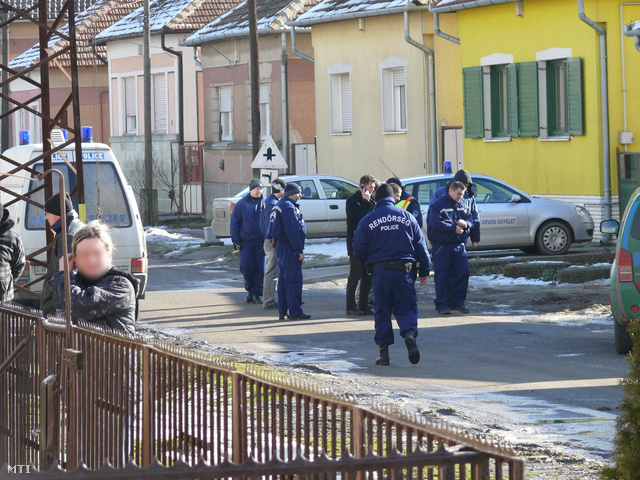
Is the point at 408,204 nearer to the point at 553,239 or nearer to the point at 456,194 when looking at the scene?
the point at 456,194

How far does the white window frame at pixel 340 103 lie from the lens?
96.4 ft

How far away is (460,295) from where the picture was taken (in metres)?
14.5

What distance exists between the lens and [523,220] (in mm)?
19828

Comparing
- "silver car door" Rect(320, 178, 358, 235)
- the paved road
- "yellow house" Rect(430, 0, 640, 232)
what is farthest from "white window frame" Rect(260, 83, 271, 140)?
the paved road

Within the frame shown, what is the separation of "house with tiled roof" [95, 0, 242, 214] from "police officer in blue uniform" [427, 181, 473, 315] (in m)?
22.6

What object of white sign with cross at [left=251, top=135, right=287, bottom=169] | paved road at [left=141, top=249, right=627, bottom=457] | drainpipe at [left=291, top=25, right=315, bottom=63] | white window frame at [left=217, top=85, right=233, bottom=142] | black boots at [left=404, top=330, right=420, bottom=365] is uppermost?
drainpipe at [left=291, top=25, right=315, bottom=63]

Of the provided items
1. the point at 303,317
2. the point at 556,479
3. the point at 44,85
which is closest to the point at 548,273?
the point at 303,317

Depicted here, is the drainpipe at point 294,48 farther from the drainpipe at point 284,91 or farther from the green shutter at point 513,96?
the green shutter at point 513,96

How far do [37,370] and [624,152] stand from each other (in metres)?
16.7

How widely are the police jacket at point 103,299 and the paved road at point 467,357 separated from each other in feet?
9.15

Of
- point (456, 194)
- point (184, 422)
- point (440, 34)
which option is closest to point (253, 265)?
point (456, 194)

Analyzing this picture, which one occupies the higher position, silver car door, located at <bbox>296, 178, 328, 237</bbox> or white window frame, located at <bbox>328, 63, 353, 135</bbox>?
white window frame, located at <bbox>328, 63, 353, 135</bbox>

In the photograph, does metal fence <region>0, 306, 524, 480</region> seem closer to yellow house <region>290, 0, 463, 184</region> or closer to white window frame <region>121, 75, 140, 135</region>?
yellow house <region>290, 0, 463, 184</region>

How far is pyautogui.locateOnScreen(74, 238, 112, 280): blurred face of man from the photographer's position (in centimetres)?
598
